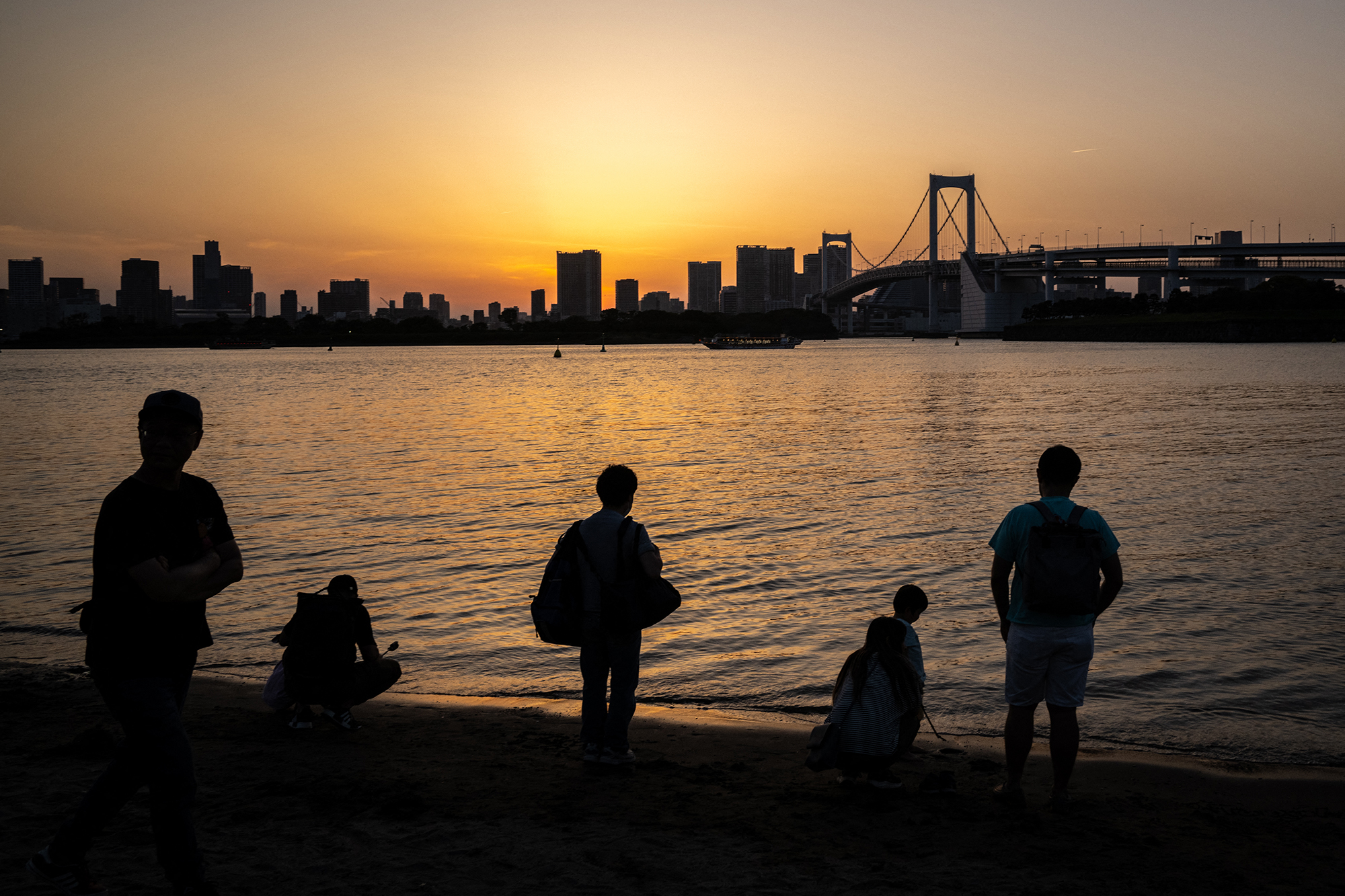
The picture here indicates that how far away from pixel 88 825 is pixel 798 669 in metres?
4.56

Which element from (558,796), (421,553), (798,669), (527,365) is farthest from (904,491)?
(527,365)

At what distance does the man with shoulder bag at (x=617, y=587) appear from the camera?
4.60 metres

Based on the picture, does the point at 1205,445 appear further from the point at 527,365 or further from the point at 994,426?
the point at 527,365

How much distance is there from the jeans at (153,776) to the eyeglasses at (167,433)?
0.75 metres

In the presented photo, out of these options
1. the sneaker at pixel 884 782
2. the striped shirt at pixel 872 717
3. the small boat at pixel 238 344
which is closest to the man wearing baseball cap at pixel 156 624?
the striped shirt at pixel 872 717

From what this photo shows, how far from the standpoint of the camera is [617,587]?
15.2 ft

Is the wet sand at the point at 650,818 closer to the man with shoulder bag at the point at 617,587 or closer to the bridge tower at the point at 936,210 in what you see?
the man with shoulder bag at the point at 617,587

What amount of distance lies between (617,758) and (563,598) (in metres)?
0.82

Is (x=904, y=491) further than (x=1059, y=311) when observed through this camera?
No

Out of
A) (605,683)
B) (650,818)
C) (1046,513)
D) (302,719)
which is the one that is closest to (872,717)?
(650,818)

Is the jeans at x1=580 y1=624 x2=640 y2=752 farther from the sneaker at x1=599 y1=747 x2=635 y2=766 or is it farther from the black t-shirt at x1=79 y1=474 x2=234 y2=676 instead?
the black t-shirt at x1=79 y1=474 x2=234 y2=676

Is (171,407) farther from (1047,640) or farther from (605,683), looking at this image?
(1047,640)

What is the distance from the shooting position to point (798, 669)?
7008 millimetres

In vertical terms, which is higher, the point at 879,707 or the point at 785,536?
the point at 879,707
